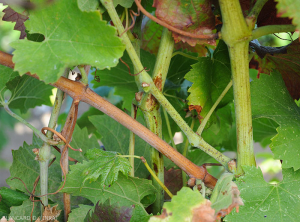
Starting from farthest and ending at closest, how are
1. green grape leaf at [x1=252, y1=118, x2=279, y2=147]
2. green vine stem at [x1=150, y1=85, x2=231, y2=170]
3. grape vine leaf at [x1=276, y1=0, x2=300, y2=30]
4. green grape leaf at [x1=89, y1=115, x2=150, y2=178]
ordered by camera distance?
1. green grape leaf at [x1=252, y1=118, x2=279, y2=147]
2. green grape leaf at [x1=89, y1=115, x2=150, y2=178]
3. green vine stem at [x1=150, y1=85, x2=231, y2=170]
4. grape vine leaf at [x1=276, y1=0, x2=300, y2=30]

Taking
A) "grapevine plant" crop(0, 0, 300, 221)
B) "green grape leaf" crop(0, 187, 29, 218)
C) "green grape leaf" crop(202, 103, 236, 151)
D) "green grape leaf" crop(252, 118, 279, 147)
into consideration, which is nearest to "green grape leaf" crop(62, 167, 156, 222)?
"grapevine plant" crop(0, 0, 300, 221)

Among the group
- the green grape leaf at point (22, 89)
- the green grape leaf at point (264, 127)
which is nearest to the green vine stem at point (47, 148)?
the green grape leaf at point (22, 89)

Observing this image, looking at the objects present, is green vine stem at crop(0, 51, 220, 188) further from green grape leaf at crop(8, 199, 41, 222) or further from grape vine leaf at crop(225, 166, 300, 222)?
green grape leaf at crop(8, 199, 41, 222)

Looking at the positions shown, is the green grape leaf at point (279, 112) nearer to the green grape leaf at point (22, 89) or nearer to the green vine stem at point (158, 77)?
the green vine stem at point (158, 77)

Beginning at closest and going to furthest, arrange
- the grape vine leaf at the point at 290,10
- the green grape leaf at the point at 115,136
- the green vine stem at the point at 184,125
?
1. the grape vine leaf at the point at 290,10
2. the green vine stem at the point at 184,125
3. the green grape leaf at the point at 115,136

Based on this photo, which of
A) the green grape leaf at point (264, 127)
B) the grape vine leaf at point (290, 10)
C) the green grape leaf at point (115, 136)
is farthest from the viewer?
the green grape leaf at point (264, 127)

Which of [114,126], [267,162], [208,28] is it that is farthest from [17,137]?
[208,28]

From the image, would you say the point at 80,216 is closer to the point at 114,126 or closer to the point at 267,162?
the point at 114,126
